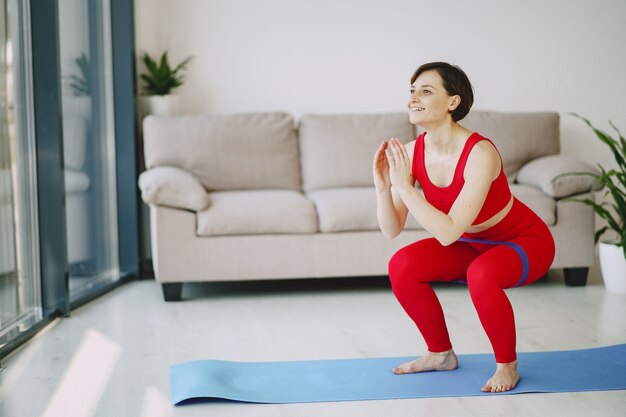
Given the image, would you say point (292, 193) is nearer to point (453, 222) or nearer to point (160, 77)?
point (160, 77)

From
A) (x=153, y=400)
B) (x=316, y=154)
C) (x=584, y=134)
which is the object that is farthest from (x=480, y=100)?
(x=153, y=400)

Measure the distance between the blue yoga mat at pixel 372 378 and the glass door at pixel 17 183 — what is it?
3.04 ft

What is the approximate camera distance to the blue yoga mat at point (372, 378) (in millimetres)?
2553

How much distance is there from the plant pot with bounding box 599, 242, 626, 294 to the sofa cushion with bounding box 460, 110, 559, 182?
753mm

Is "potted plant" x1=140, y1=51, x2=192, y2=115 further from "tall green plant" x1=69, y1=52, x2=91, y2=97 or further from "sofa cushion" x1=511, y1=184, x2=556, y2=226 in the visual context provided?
"sofa cushion" x1=511, y1=184, x2=556, y2=226

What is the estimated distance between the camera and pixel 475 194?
250 centimetres

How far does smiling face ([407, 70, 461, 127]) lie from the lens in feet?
8.63

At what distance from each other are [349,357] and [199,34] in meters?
2.72

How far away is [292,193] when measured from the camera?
439 cm

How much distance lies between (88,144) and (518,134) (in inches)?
95.4

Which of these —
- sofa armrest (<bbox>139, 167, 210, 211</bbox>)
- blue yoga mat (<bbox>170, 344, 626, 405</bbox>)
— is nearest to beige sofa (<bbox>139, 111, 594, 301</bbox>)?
sofa armrest (<bbox>139, 167, 210, 211</bbox>)

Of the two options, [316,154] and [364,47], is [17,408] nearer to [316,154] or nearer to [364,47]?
[316,154]

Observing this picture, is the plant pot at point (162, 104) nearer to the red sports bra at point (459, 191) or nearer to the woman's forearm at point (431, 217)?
the red sports bra at point (459, 191)

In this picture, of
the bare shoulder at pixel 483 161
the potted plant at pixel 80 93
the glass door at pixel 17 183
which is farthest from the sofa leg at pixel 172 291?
the bare shoulder at pixel 483 161
